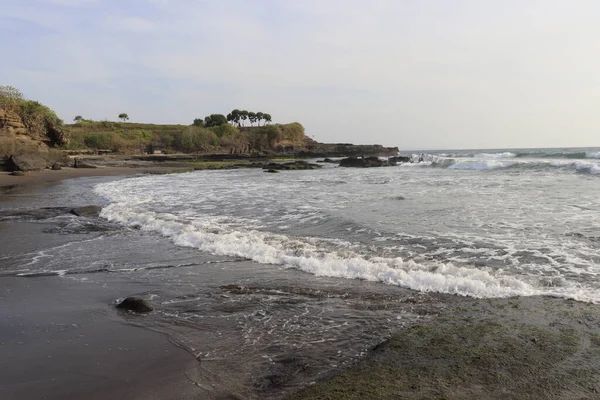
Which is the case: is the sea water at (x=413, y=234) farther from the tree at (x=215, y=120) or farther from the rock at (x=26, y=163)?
the tree at (x=215, y=120)

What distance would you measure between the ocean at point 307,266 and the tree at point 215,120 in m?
103

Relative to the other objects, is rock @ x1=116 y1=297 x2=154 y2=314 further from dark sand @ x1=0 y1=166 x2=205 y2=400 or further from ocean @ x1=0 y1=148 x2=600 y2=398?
ocean @ x1=0 y1=148 x2=600 y2=398

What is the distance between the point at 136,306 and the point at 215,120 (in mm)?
112760

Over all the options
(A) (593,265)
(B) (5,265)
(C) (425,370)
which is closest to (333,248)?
(A) (593,265)

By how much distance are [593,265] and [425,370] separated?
195 inches

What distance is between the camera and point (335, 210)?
14172mm

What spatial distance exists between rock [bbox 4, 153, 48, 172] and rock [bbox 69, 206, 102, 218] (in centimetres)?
2028

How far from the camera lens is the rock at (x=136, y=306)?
17.8ft

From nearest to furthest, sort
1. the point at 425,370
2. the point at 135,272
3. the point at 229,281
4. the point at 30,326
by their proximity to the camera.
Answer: the point at 425,370, the point at 30,326, the point at 229,281, the point at 135,272

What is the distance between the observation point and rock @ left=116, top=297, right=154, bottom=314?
542 centimetres

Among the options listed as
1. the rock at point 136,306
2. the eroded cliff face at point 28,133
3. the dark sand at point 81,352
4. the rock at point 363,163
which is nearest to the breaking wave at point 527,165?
the rock at point 363,163

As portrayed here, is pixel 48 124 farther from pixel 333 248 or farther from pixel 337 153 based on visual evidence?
pixel 337 153

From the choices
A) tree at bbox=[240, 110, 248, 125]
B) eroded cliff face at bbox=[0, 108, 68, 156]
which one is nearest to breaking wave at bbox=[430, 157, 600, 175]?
eroded cliff face at bbox=[0, 108, 68, 156]

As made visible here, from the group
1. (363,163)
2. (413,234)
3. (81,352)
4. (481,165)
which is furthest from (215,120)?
(81,352)
